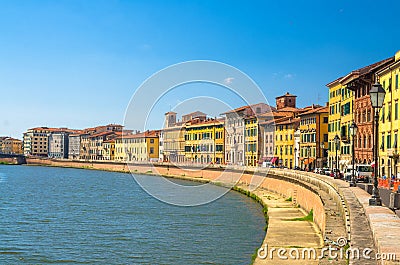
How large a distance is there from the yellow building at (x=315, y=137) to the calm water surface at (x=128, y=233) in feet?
100

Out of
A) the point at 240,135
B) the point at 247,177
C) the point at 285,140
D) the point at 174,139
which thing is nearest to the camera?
the point at 247,177

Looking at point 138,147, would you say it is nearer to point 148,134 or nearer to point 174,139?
point 148,134

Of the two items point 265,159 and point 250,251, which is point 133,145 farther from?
point 250,251

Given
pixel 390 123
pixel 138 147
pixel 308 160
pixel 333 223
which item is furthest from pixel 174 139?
pixel 333 223

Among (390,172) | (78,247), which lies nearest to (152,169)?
(390,172)

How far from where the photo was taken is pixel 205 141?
108000 mm

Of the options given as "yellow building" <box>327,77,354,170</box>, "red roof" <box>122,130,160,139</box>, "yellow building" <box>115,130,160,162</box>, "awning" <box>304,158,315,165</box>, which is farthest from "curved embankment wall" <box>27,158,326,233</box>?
"red roof" <box>122,130,160,139</box>

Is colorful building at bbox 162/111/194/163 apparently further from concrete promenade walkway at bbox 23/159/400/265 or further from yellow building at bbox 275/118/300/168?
concrete promenade walkway at bbox 23/159/400/265

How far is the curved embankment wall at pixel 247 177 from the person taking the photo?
2945cm

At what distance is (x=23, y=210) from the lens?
3919 cm

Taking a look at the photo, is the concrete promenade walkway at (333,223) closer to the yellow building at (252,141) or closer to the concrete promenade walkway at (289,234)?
the concrete promenade walkway at (289,234)

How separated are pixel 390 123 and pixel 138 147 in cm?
10087

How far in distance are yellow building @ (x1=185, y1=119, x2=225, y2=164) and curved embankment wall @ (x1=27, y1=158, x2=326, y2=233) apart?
26.3 ft

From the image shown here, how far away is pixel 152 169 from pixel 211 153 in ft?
41.0
